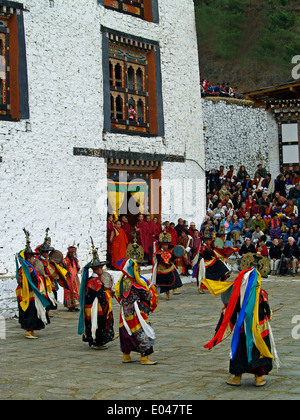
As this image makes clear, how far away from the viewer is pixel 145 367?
6855mm

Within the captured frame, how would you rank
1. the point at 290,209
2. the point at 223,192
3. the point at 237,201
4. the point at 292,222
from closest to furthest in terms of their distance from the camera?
the point at 292,222
the point at 290,209
the point at 237,201
the point at 223,192

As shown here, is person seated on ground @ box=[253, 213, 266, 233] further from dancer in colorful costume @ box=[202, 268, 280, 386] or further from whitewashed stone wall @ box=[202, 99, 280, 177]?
dancer in colorful costume @ box=[202, 268, 280, 386]

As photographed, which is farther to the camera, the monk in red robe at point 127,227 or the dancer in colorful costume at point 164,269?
the monk in red robe at point 127,227

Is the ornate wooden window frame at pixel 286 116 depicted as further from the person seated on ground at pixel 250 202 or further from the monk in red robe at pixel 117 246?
the monk in red robe at pixel 117 246

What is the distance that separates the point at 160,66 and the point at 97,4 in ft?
7.81

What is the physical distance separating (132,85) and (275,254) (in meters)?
5.73

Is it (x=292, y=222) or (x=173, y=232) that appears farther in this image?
(x=292, y=222)

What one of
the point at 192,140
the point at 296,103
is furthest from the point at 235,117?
the point at 192,140

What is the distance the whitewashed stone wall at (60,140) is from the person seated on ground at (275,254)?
4.02 metres

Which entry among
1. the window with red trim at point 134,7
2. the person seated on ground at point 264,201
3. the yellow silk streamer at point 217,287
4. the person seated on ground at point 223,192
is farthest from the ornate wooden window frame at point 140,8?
the yellow silk streamer at point 217,287

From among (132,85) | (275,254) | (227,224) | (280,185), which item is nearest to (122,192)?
(132,85)

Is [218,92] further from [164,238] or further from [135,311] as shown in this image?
[135,311]

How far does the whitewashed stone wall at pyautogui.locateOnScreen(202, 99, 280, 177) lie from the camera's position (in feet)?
80.6

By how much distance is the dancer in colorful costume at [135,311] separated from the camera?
7.05 metres
